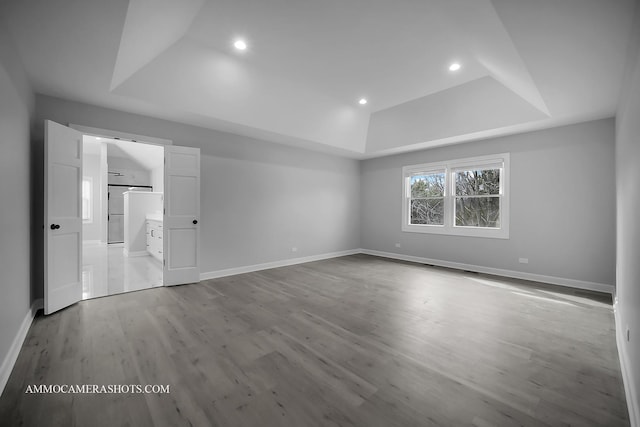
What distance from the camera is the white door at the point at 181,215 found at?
4.22 meters

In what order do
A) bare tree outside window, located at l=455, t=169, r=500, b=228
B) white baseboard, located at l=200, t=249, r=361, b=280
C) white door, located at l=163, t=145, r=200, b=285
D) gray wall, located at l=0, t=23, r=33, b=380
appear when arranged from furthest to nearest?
bare tree outside window, located at l=455, t=169, r=500, b=228 < white baseboard, located at l=200, t=249, r=361, b=280 < white door, located at l=163, t=145, r=200, b=285 < gray wall, located at l=0, t=23, r=33, b=380

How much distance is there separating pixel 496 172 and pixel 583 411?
14.5ft

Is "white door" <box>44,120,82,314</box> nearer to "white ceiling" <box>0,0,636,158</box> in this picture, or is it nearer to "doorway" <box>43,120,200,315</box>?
"doorway" <box>43,120,200,315</box>

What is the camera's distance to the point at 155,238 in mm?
6277

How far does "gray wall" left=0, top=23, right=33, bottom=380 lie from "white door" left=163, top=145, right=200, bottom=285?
1.49 metres

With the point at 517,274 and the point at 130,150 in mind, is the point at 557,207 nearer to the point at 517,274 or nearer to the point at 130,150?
the point at 517,274

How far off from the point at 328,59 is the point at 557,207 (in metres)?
4.31

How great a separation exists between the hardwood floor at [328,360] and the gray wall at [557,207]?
708 millimetres

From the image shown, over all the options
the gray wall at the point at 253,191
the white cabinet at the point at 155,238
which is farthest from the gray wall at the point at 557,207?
the white cabinet at the point at 155,238

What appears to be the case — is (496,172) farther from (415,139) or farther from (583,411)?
(583,411)

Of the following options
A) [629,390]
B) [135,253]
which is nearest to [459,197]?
[629,390]

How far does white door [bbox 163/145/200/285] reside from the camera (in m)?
4.22

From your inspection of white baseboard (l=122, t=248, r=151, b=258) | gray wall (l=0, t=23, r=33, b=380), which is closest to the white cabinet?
white baseboard (l=122, t=248, r=151, b=258)

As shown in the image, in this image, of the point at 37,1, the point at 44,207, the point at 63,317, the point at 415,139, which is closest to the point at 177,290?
the point at 63,317
